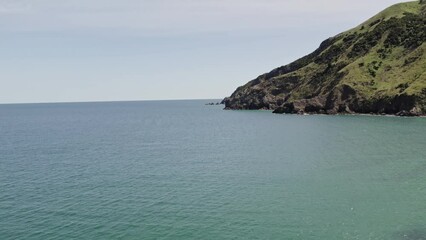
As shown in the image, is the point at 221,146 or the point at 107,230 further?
the point at 221,146

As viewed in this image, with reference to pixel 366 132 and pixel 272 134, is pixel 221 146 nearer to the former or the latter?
→ pixel 272 134

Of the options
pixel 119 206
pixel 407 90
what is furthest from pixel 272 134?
pixel 119 206

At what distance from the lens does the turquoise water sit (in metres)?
49.8

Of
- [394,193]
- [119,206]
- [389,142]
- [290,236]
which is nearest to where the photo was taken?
[290,236]

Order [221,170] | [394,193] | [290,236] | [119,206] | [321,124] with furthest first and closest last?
[321,124] < [221,170] < [394,193] < [119,206] < [290,236]

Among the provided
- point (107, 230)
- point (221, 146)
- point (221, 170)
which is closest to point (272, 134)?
point (221, 146)

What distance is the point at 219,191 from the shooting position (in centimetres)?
6750

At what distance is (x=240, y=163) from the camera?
94062 millimetres

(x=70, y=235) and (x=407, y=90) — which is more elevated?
(x=407, y=90)

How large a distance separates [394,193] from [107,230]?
143 feet

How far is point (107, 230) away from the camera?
49500mm

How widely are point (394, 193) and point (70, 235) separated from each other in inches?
1888

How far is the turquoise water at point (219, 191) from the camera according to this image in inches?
1959

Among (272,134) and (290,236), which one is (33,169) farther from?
(272,134)
